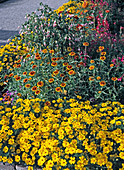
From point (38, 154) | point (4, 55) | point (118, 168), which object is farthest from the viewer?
point (4, 55)

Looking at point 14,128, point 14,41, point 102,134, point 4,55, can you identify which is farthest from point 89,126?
point 14,41

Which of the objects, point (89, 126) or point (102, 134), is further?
point (89, 126)

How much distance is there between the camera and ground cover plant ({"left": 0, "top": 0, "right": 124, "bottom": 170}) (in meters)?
2.32

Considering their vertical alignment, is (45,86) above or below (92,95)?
above

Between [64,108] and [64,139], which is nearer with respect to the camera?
[64,139]

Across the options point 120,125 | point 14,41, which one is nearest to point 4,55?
point 14,41

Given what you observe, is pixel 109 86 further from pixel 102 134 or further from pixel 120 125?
pixel 102 134

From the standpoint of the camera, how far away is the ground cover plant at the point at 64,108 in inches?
91.4

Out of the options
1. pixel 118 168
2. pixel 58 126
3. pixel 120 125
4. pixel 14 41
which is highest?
pixel 14 41

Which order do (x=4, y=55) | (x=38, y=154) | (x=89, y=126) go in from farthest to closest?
(x=4, y=55) < (x=89, y=126) < (x=38, y=154)

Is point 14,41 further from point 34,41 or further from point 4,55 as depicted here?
point 34,41

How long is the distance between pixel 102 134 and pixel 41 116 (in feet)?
2.59

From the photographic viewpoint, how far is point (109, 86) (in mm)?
3279

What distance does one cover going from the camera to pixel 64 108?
9.36 feet
